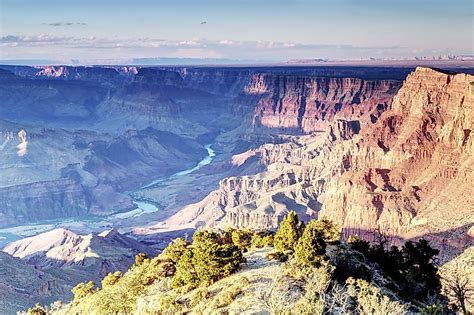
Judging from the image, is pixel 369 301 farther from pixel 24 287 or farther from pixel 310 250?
pixel 24 287

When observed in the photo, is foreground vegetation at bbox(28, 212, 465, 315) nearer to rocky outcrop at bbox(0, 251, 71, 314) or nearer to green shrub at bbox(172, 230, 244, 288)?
green shrub at bbox(172, 230, 244, 288)

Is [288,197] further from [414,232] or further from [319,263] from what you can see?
[319,263]

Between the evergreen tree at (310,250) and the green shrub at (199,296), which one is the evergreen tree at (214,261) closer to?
the green shrub at (199,296)

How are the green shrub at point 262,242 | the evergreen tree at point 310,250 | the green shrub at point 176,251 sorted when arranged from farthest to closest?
the green shrub at point 262,242 → the green shrub at point 176,251 → the evergreen tree at point 310,250

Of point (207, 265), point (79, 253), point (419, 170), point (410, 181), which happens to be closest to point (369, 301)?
point (207, 265)

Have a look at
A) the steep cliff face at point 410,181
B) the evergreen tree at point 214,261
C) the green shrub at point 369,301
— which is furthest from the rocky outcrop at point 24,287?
the green shrub at point 369,301

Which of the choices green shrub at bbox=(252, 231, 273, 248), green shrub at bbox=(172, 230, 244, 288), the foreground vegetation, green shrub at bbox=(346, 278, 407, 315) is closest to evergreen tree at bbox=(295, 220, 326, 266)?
the foreground vegetation

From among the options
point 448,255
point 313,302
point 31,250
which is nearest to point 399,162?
point 448,255
